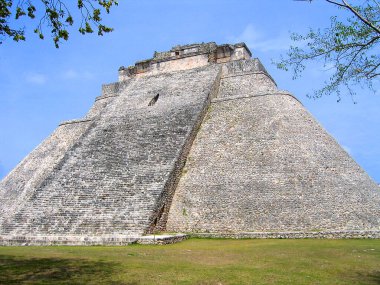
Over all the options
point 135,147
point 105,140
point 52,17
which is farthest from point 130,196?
point 52,17

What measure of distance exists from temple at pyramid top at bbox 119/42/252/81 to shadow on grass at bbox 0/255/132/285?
15253mm

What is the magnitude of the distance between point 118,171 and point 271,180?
5.28 meters

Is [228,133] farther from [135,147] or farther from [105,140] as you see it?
[105,140]

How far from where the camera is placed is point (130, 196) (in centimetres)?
1340

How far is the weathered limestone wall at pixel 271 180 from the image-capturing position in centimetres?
1265

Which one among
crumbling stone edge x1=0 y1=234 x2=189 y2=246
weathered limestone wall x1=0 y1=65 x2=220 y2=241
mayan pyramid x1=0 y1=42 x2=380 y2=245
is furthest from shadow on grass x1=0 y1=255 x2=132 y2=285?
weathered limestone wall x1=0 y1=65 x2=220 y2=241

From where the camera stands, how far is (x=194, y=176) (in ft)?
48.2

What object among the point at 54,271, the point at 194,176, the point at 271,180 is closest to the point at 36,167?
A: the point at 194,176

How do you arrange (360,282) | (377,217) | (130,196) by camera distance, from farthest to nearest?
(130,196), (377,217), (360,282)

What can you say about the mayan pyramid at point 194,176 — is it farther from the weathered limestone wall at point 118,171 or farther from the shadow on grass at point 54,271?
the shadow on grass at point 54,271

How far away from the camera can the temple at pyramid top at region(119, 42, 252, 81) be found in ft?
70.8

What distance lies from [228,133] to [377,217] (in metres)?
6.12

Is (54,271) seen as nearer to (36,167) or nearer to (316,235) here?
(316,235)

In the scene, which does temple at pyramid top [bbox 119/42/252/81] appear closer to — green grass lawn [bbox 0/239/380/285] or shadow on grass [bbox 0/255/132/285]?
green grass lawn [bbox 0/239/380/285]
